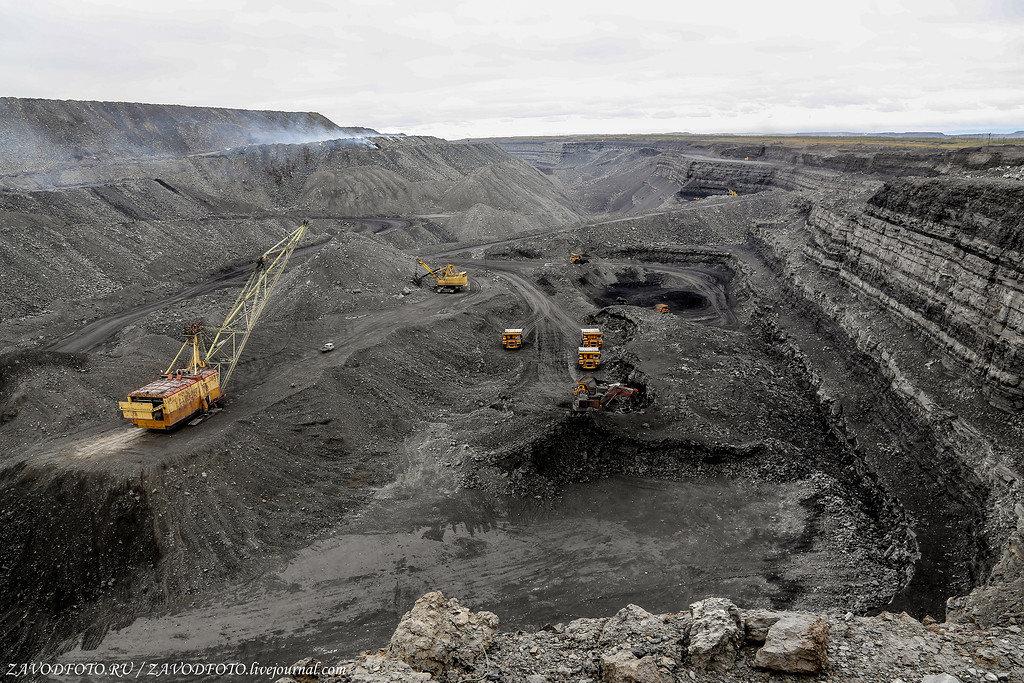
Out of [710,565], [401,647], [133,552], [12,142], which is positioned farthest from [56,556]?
[12,142]

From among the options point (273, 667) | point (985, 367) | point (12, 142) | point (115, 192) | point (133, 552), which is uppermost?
point (12, 142)

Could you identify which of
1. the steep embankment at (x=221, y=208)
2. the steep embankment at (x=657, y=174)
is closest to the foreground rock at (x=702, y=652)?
the steep embankment at (x=221, y=208)

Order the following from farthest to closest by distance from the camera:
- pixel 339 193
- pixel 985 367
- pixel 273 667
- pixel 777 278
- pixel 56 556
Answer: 1. pixel 339 193
2. pixel 777 278
3. pixel 985 367
4. pixel 56 556
5. pixel 273 667

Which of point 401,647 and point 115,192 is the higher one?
point 115,192

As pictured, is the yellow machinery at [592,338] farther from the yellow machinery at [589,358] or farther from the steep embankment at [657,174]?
the steep embankment at [657,174]

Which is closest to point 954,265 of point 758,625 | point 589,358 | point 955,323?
point 955,323

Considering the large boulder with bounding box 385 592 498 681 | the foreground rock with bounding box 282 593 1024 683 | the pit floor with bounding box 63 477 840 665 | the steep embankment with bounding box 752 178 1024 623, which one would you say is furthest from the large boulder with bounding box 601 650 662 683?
the steep embankment with bounding box 752 178 1024 623

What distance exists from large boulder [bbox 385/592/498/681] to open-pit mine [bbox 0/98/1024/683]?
4 centimetres

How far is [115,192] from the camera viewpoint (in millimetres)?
42406

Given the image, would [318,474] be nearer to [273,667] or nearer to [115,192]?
[273,667]

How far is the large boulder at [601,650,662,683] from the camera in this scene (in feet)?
26.7

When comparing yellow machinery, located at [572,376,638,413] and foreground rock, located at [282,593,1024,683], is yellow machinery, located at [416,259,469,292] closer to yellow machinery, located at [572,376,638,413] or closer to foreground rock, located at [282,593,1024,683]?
yellow machinery, located at [572,376,638,413]

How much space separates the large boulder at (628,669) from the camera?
8.12 m

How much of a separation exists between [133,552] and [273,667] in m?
5.11
